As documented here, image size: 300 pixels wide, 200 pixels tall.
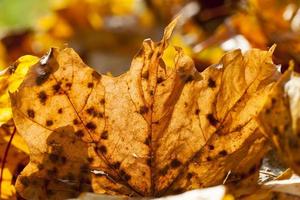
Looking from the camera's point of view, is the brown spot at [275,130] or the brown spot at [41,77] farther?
the brown spot at [41,77]

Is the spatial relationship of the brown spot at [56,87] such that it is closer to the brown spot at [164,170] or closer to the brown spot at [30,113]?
the brown spot at [30,113]

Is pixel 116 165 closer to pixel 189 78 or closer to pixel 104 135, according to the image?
pixel 104 135

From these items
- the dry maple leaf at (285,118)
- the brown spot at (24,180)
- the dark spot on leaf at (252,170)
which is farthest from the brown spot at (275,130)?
the brown spot at (24,180)

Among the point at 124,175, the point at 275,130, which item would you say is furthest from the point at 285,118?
the point at 124,175

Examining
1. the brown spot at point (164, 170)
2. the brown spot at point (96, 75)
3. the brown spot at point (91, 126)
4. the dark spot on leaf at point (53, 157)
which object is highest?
the brown spot at point (96, 75)

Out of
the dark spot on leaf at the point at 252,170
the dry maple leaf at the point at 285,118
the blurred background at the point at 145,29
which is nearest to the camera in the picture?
the dry maple leaf at the point at 285,118

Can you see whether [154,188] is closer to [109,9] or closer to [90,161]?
[90,161]

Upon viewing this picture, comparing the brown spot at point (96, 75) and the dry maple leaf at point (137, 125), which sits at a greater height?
the brown spot at point (96, 75)
